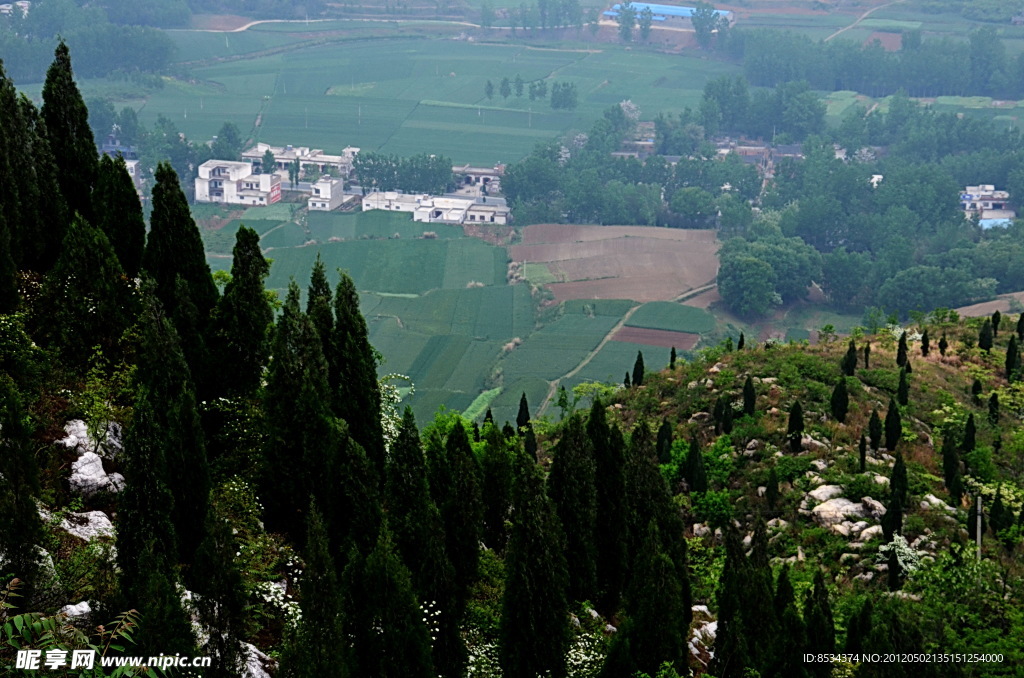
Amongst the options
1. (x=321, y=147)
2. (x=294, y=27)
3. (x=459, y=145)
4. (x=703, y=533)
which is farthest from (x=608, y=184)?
(x=703, y=533)

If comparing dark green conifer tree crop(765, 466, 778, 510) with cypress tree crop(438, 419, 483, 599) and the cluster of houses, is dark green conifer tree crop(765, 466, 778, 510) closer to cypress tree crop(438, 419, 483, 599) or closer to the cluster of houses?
cypress tree crop(438, 419, 483, 599)

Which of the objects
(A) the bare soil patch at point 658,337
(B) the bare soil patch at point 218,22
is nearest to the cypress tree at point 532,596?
(A) the bare soil patch at point 658,337

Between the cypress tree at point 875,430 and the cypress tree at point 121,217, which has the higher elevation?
the cypress tree at point 121,217

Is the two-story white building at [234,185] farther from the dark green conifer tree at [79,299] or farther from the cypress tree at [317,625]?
the cypress tree at [317,625]

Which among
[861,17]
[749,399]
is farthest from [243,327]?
[861,17]

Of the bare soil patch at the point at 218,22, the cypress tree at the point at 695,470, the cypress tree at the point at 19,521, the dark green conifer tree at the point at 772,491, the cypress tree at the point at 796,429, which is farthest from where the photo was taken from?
the bare soil patch at the point at 218,22

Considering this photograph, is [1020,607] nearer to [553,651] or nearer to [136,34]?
[553,651]
